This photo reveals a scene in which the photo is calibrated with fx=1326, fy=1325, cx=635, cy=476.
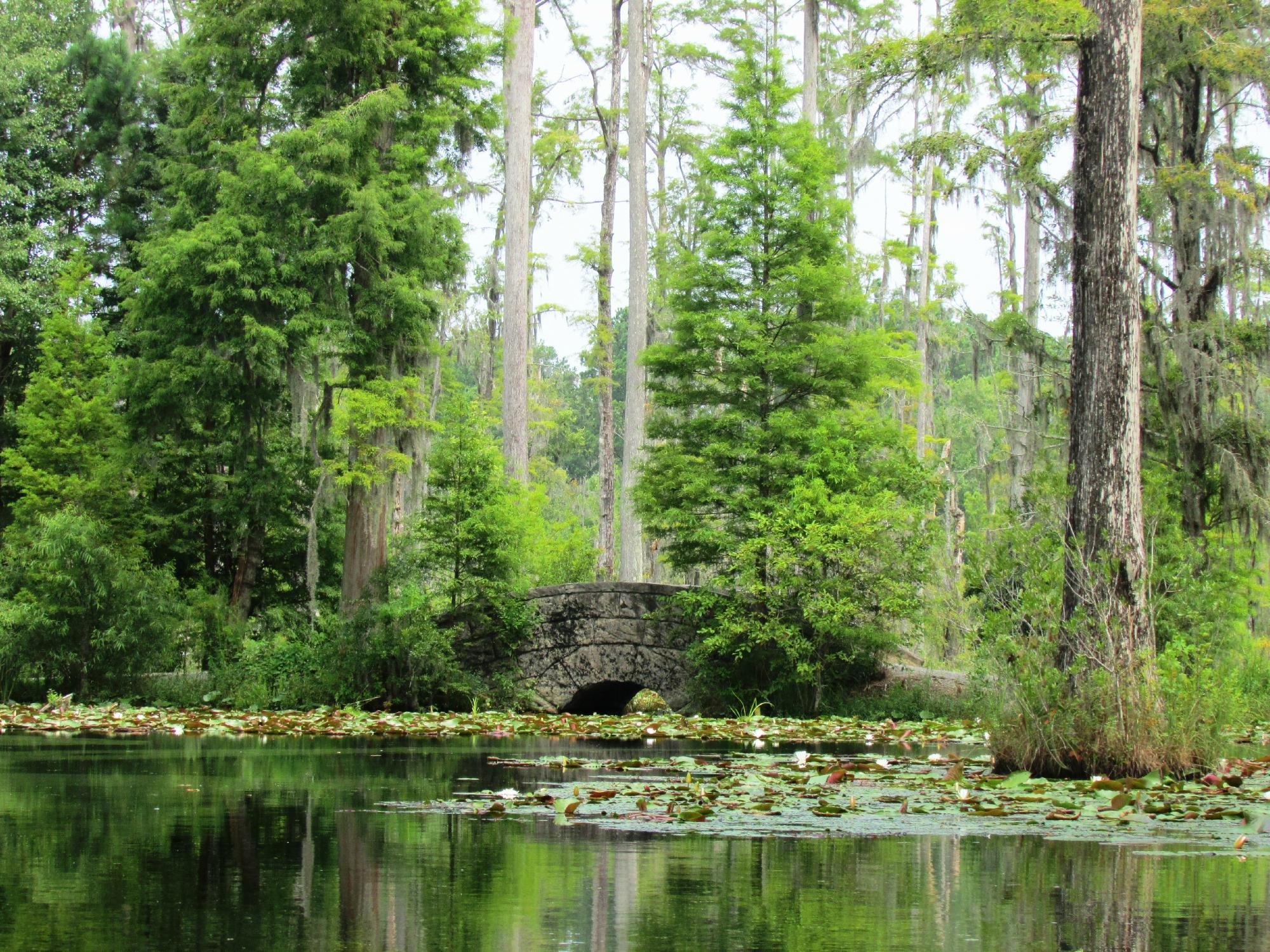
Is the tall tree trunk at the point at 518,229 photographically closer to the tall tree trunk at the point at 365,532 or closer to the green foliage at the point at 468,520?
the tall tree trunk at the point at 365,532

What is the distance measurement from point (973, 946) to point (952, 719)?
46.4 feet

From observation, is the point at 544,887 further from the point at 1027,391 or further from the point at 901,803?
the point at 1027,391

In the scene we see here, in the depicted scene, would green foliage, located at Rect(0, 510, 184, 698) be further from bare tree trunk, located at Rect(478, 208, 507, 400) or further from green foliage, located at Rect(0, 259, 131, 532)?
bare tree trunk, located at Rect(478, 208, 507, 400)

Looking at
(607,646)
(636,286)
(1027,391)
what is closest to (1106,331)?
(607,646)

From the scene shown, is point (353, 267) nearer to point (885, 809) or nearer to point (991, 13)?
point (991, 13)

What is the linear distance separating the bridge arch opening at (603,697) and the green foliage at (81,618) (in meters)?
5.74

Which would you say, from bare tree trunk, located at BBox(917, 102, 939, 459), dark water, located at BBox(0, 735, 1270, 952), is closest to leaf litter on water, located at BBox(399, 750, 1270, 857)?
dark water, located at BBox(0, 735, 1270, 952)

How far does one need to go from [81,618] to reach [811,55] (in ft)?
54.0

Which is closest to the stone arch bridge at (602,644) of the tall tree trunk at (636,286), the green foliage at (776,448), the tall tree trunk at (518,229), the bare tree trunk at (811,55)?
the green foliage at (776,448)

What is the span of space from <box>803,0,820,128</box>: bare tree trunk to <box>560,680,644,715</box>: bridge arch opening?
1155 centimetres

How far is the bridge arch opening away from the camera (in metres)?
18.5

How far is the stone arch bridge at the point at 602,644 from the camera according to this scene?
59.9 ft

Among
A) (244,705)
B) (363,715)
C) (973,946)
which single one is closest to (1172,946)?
(973,946)

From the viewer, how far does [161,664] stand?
18688 mm
